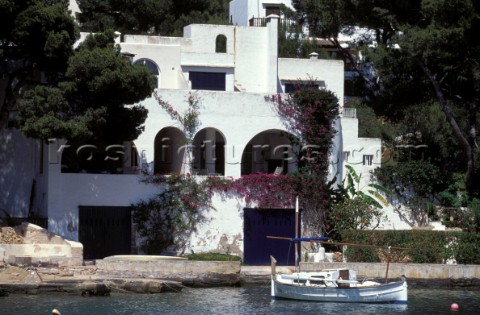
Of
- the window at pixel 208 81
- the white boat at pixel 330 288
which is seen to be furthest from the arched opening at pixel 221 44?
the white boat at pixel 330 288

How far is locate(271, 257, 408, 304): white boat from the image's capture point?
148 feet

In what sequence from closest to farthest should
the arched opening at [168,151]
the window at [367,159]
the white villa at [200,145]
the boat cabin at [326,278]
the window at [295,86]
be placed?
1. the boat cabin at [326,278]
2. the white villa at [200,145]
3. the arched opening at [168,151]
4. the window at [295,86]
5. the window at [367,159]

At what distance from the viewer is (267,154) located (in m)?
58.1

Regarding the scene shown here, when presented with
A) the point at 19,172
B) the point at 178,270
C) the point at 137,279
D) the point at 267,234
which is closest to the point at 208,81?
the point at 267,234

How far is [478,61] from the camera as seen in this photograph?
54656mm

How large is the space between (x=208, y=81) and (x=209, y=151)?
3875 millimetres

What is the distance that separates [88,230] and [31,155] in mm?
4194

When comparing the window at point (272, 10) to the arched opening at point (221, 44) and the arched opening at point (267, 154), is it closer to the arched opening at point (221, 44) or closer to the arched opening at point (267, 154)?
the arched opening at point (221, 44)

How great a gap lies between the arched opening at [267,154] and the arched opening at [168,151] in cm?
329

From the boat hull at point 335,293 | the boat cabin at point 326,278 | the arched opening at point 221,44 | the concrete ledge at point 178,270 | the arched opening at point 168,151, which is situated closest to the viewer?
the boat hull at point 335,293

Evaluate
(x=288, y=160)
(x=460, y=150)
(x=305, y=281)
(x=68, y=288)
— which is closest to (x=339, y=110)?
(x=288, y=160)

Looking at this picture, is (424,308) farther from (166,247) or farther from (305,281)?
(166,247)

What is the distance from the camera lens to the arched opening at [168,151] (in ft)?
180

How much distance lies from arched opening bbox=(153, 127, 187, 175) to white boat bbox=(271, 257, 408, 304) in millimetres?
10869
